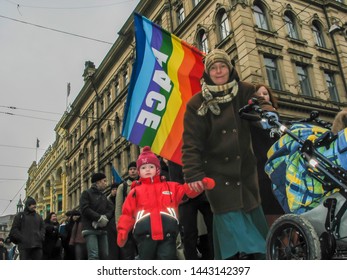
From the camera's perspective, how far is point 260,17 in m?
15.6

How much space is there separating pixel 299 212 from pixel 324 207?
24 centimetres

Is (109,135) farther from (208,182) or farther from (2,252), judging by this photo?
(208,182)

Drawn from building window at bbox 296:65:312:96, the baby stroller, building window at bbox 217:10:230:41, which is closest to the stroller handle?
the baby stroller

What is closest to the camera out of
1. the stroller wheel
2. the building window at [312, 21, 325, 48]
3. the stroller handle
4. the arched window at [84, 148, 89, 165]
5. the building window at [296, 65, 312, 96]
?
the stroller wheel

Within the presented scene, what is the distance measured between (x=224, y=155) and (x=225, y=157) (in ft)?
0.06

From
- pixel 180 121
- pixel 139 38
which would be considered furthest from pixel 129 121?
pixel 139 38

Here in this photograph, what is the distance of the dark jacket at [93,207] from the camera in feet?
16.2

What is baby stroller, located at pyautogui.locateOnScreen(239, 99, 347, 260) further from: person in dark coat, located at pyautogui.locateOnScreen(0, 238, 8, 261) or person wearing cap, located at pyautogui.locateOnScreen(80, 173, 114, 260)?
person in dark coat, located at pyautogui.locateOnScreen(0, 238, 8, 261)

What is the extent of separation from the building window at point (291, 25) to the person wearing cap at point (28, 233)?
1399 centimetres

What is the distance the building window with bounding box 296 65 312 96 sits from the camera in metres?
15.6

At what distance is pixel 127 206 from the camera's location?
3.01 metres

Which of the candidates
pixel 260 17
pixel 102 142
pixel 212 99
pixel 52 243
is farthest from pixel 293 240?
pixel 102 142

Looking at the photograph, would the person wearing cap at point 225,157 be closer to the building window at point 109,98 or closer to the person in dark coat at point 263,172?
the person in dark coat at point 263,172

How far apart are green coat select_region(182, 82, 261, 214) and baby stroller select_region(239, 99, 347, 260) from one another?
20 cm
